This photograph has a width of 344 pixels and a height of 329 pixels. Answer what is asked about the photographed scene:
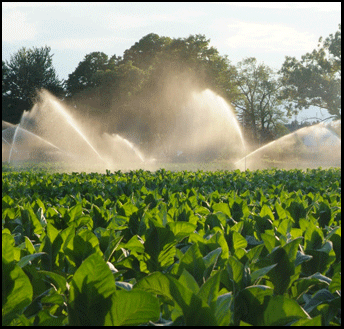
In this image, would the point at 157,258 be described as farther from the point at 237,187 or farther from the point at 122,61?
the point at 122,61

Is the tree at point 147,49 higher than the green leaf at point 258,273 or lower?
higher

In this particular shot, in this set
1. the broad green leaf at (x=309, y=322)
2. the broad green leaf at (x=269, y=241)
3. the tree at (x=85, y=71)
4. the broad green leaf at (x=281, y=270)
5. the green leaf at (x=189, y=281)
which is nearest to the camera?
the broad green leaf at (x=309, y=322)

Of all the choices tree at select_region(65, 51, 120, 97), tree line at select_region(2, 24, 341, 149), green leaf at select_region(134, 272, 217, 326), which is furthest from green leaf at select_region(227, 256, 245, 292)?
tree at select_region(65, 51, 120, 97)

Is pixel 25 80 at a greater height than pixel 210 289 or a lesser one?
greater

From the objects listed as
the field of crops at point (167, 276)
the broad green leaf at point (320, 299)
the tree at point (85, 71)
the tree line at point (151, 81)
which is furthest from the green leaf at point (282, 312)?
the tree at point (85, 71)

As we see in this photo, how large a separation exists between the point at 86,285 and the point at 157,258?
0.80 metres

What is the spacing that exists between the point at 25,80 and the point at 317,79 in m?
31.8

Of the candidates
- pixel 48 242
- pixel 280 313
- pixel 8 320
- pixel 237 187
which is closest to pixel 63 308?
pixel 8 320

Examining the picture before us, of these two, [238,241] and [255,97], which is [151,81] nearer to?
[255,97]

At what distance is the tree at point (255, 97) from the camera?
179ft

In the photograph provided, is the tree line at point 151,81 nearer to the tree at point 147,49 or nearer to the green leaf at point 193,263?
the tree at point 147,49

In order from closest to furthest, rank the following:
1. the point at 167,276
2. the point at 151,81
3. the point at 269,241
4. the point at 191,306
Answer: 1. the point at 191,306
2. the point at 167,276
3. the point at 269,241
4. the point at 151,81

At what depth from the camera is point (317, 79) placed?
135ft

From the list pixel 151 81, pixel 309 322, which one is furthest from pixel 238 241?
pixel 151 81
